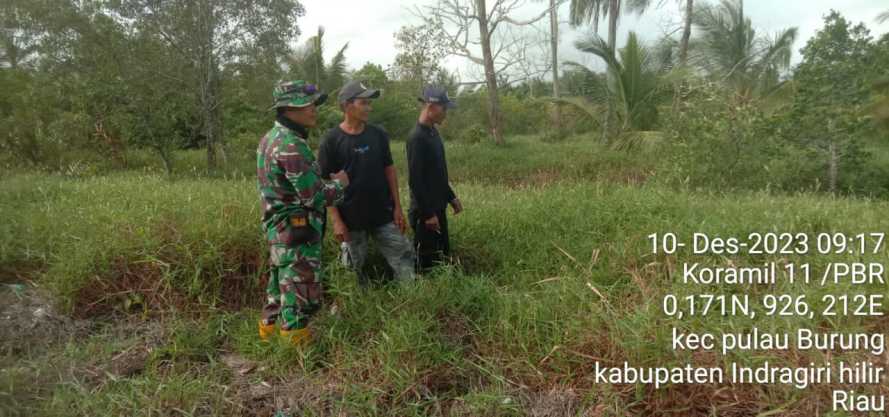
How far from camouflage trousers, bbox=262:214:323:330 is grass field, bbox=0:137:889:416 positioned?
7.9 inches

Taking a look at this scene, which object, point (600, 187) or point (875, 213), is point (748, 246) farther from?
point (600, 187)

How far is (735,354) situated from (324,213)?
2378 millimetres

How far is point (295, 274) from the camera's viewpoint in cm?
307

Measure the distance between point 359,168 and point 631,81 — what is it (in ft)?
36.2

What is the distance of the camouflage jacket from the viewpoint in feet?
9.55

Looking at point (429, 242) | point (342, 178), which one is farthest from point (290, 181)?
point (429, 242)

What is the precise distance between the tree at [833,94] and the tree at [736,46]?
7.62 m

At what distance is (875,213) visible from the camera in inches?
169

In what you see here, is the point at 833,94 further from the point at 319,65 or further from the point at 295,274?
the point at 319,65

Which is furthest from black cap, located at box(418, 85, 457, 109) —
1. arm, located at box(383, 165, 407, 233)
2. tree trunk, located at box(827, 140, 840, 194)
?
tree trunk, located at box(827, 140, 840, 194)

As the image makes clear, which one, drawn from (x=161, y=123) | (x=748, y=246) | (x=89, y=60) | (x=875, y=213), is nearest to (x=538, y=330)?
(x=748, y=246)

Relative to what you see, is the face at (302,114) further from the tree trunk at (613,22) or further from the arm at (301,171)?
the tree trunk at (613,22)

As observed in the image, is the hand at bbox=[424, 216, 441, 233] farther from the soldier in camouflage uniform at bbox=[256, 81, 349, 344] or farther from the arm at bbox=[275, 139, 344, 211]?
the arm at bbox=[275, 139, 344, 211]

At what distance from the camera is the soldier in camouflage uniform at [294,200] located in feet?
9.64
